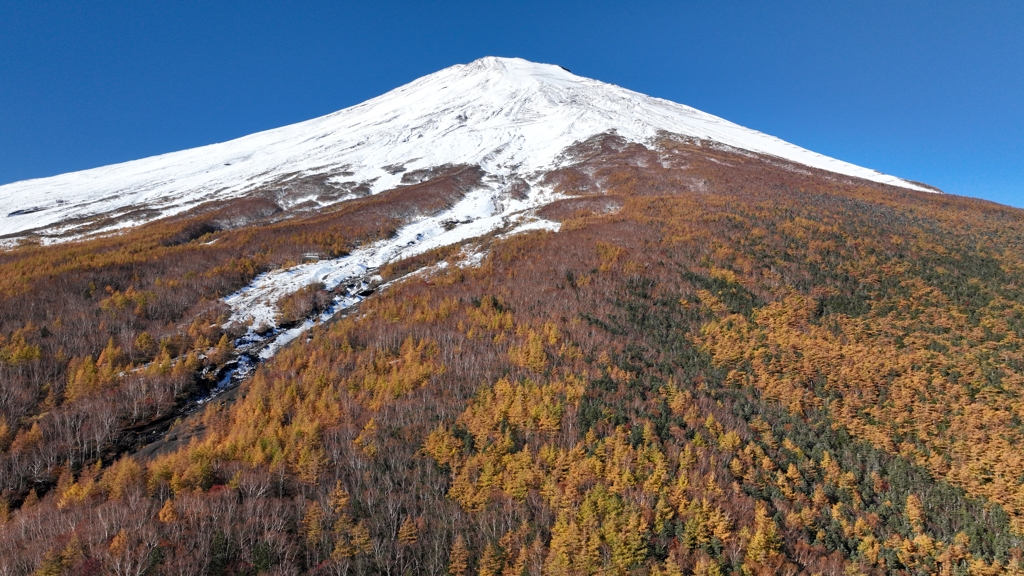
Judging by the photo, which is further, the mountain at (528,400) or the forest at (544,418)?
the mountain at (528,400)

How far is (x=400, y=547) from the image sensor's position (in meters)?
13.1

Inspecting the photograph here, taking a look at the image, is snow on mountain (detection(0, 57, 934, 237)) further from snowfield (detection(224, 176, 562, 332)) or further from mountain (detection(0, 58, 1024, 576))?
mountain (detection(0, 58, 1024, 576))

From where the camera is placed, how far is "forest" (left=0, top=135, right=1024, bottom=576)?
13383mm

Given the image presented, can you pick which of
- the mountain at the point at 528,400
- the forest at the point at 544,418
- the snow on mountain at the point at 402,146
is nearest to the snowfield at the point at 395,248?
the mountain at the point at 528,400

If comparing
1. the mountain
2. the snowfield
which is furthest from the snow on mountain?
the mountain

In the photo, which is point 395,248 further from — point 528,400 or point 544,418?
point 544,418

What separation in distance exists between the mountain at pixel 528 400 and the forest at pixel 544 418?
0.43ft

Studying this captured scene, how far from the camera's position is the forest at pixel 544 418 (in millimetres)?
13383

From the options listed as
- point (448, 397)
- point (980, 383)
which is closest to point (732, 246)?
point (980, 383)

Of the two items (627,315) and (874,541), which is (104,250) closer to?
(627,315)

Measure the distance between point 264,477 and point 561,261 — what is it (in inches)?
1038

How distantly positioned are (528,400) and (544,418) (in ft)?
4.55

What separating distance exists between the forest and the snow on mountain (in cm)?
4910

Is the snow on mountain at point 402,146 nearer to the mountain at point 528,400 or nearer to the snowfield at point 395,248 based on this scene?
the snowfield at point 395,248
